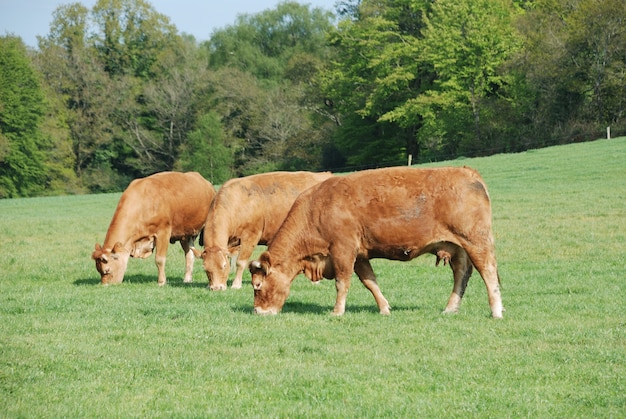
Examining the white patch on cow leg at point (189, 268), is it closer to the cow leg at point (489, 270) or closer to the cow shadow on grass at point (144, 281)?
the cow shadow on grass at point (144, 281)

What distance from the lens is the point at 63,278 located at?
18375 millimetres

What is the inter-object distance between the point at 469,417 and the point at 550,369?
5.98ft

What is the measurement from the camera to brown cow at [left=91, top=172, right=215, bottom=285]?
16734 millimetres

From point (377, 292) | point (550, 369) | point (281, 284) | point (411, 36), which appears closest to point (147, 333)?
point (281, 284)

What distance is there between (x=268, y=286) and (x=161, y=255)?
17.8ft

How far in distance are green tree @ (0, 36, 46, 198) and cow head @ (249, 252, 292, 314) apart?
6984cm

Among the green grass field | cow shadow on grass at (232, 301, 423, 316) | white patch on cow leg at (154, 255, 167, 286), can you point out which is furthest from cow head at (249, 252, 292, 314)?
white patch on cow leg at (154, 255, 167, 286)

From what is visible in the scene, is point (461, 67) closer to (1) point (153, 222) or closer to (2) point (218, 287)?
(1) point (153, 222)

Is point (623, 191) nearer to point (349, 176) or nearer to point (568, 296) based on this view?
point (568, 296)

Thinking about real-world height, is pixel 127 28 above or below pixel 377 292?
above

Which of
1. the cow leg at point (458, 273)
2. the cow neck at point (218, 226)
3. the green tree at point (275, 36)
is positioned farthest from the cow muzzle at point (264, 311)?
the green tree at point (275, 36)

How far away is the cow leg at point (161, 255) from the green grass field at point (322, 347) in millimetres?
289

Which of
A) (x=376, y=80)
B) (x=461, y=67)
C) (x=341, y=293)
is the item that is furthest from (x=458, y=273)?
(x=461, y=67)

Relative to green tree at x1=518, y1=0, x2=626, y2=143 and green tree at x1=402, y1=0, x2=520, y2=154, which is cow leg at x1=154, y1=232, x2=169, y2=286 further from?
green tree at x1=402, y1=0, x2=520, y2=154
